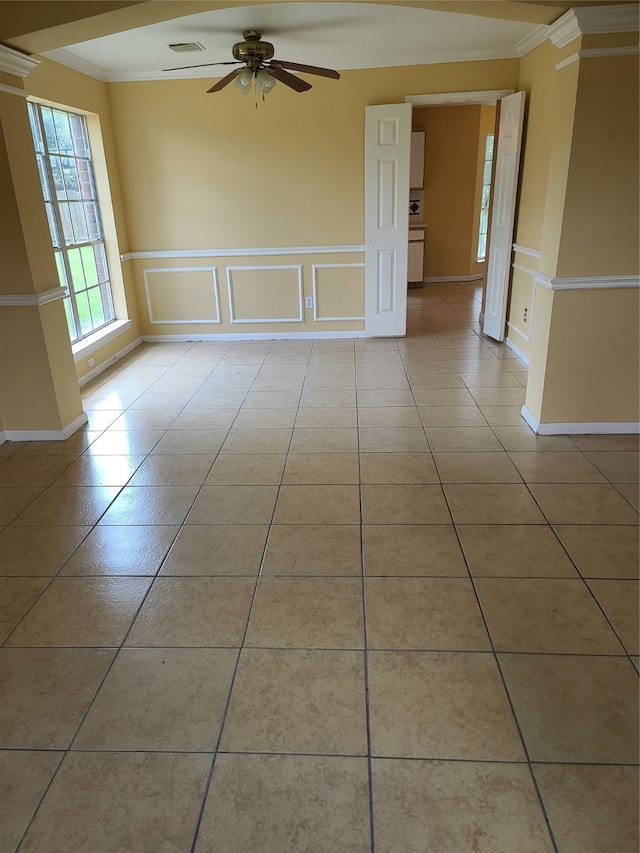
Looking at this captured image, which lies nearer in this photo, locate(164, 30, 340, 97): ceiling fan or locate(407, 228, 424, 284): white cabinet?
locate(164, 30, 340, 97): ceiling fan

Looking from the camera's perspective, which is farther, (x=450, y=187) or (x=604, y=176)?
(x=450, y=187)

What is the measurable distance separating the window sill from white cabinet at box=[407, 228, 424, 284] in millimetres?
4486

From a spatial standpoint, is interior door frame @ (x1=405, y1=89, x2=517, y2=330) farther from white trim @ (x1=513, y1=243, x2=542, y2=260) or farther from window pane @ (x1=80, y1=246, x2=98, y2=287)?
window pane @ (x1=80, y1=246, x2=98, y2=287)

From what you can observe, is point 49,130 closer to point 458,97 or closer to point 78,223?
point 78,223

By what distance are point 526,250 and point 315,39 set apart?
2303 mm

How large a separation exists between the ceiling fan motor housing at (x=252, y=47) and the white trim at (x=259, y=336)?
257 centimetres

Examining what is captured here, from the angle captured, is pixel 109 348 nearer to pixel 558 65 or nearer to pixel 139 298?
pixel 139 298

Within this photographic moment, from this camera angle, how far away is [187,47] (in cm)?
415

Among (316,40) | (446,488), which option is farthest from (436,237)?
(446,488)

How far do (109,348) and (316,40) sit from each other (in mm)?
3080

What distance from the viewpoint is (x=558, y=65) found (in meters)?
2.93

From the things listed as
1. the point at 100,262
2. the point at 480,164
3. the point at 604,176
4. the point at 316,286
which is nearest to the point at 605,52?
the point at 604,176

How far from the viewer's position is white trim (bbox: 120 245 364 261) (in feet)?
17.9

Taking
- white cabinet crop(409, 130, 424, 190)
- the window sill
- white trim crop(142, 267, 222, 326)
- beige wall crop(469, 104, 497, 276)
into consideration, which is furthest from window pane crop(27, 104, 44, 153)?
beige wall crop(469, 104, 497, 276)
